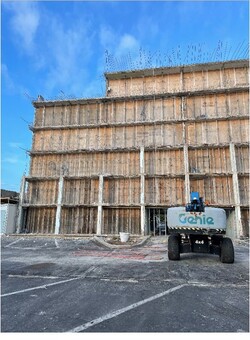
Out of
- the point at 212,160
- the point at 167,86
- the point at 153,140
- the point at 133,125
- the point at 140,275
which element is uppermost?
the point at 167,86

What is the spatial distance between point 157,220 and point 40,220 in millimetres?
12478

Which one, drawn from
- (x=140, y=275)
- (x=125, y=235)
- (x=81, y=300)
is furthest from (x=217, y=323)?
(x=125, y=235)

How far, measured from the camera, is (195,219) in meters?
9.68

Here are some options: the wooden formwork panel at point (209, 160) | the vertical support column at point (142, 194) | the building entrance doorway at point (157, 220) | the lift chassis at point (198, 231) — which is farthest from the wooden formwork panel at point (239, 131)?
the lift chassis at point (198, 231)

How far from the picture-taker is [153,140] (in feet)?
83.0

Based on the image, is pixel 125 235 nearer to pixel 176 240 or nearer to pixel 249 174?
pixel 176 240

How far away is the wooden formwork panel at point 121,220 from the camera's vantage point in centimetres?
2334

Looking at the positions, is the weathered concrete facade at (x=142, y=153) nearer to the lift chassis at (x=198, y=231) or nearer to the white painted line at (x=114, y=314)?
the lift chassis at (x=198, y=231)

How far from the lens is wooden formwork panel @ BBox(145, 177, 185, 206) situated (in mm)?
23266

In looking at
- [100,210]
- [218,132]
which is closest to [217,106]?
[218,132]

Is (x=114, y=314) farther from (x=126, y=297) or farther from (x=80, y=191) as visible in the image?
(x=80, y=191)

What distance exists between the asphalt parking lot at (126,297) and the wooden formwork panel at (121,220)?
13623mm

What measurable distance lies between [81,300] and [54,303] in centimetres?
61

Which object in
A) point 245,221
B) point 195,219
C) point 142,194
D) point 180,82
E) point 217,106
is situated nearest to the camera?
point 195,219
